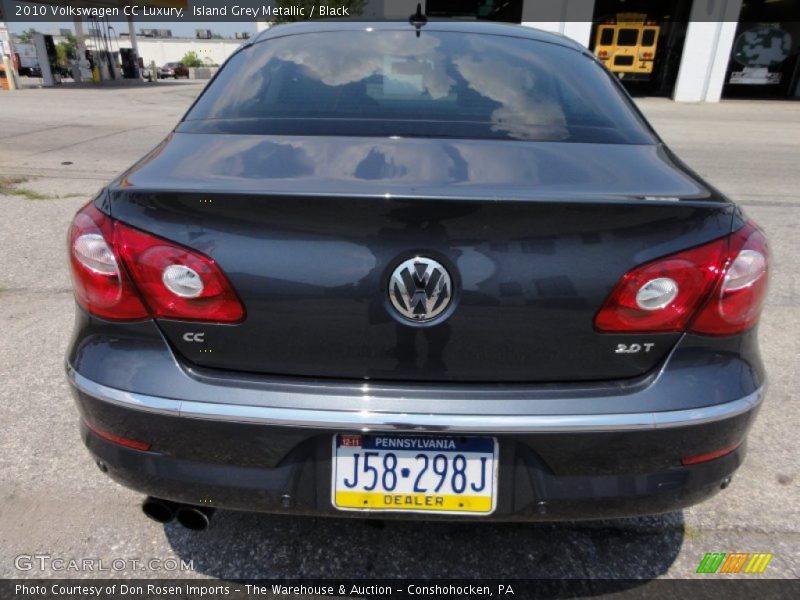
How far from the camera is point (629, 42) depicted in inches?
834

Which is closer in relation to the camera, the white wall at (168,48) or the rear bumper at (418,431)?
the rear bumper at (418,431)

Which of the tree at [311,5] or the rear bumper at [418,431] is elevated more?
the rear bumper at [418,431]

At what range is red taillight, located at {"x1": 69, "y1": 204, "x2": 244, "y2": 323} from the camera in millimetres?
1367

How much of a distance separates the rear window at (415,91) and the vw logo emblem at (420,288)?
571 mm

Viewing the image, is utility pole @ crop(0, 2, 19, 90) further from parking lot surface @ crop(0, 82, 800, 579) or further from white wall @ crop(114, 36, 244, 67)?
white wall @ crop(114, 36, 244, 67)

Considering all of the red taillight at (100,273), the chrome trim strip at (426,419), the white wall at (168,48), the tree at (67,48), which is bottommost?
the white wall at (168,48)

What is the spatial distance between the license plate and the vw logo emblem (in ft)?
1.01

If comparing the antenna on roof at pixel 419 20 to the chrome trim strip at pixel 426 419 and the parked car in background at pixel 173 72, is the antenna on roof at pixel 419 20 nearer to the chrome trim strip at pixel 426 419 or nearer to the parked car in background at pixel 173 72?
the chrome trim strip at pixel 426 419

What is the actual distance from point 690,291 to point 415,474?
784 millimetres

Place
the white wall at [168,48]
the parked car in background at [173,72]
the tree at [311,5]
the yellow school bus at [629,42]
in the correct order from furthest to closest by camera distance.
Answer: the white wall at [168,48] < the parked car in background at [173,72] < the tree at [311,5] < the yellow school bus at [629,42]

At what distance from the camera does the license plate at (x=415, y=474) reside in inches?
54.8

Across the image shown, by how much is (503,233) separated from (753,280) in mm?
650
